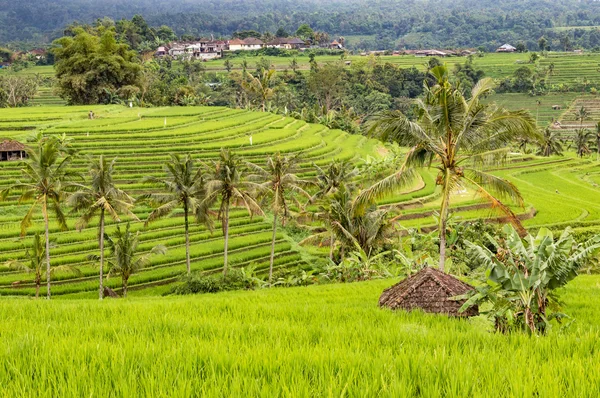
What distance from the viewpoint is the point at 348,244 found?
19969mm

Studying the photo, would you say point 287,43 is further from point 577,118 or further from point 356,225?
point 356,225

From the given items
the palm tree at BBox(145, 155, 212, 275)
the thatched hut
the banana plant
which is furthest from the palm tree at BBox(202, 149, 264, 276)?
the banana plant

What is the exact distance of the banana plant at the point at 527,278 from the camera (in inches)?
217

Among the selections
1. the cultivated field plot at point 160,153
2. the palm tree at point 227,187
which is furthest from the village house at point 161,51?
the palm tree at point 227,187

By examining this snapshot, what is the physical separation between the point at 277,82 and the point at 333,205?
59.4m

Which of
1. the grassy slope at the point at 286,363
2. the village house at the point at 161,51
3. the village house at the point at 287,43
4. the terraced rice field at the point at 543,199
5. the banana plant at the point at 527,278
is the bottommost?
the terraced rice field at the point at 543,199

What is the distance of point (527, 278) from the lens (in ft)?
18.1

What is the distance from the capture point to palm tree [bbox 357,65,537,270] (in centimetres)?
1055

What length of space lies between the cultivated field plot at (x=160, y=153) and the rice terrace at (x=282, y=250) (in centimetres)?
15

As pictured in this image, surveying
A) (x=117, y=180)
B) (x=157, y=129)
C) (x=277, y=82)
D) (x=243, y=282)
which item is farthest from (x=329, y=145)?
(x=277, y=82)

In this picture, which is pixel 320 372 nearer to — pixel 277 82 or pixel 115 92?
pixel 115 92

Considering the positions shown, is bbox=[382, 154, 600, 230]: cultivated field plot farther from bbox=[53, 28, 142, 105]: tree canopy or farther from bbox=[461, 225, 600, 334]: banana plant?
bbox=[53, 28, 142, 105]: tree canopy

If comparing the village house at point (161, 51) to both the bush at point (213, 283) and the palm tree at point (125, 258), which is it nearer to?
the palm tree at point (125, 258)

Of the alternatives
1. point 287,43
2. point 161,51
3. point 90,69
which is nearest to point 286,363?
point 90,69
